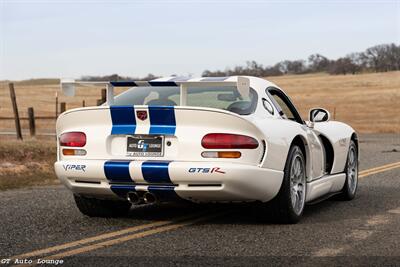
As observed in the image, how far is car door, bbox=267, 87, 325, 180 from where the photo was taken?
7.00 metres

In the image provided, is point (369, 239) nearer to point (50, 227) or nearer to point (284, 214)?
point (284, 214)

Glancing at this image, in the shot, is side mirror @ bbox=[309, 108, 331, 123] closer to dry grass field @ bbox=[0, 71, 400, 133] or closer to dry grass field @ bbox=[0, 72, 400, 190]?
dry grass field @ bbox=[0, 72, 400, 190]


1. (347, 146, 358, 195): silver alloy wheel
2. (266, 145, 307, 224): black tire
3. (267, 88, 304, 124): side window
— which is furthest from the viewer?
(347, 146, 358, 195): silver alloy wheel

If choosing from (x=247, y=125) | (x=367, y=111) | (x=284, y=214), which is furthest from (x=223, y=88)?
(x=367, y=111)

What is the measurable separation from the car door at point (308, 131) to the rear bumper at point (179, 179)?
1.00 m

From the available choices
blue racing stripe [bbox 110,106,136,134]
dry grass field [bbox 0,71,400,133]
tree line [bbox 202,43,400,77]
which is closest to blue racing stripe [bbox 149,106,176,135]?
blue racing stripe [bbox 110,106,136,134]

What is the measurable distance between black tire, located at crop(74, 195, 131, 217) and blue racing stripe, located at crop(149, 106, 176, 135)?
1125 mm

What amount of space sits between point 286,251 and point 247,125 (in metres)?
1.21

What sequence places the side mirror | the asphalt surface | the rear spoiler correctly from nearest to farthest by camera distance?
the asphalt surface
the rear spoiler
the side mirror

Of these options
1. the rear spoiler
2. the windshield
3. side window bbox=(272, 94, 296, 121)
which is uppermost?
the rear spoiler

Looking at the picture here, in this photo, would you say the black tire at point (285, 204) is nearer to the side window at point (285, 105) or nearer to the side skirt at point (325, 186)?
the side skirt at point (325, 186)

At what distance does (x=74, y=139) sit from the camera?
6289 millimetres

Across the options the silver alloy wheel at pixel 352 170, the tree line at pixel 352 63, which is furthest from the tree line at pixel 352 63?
the silver alloy wheel at pixel 352 170

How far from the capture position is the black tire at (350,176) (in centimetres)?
834
